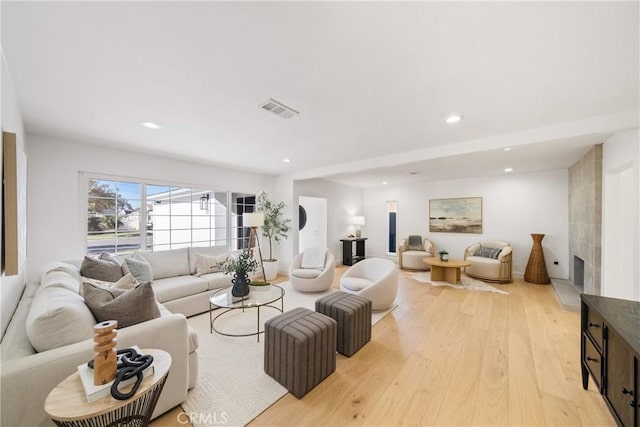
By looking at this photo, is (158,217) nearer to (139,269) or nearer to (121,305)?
(139,269)

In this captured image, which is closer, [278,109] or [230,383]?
[230,383]

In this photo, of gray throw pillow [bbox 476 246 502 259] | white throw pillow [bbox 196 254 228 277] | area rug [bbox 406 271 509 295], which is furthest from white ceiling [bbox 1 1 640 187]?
gray throw pillow [bbox 476 246 502 259]

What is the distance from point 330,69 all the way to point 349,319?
223 centimetres

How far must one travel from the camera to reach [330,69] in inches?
65.0

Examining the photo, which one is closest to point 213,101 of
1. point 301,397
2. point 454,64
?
point 454,64

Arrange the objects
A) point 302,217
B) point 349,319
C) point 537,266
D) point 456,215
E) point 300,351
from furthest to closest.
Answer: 1. point 302,217
2. point 456,215
3. point 537,266
4. point 349,319
5. point 300,351

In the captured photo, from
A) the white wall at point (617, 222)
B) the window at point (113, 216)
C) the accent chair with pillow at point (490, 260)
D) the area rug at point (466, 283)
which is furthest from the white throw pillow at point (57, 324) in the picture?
the accent chair with pillow at point (490, 260)

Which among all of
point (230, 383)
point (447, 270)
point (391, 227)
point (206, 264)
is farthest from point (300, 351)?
point (391, 227)

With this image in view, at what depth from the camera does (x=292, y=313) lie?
7.50 feet

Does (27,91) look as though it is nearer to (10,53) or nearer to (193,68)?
(10,53)

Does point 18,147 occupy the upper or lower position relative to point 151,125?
lower

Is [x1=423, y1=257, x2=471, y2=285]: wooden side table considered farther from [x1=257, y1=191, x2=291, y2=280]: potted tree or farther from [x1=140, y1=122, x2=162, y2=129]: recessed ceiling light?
[x1=140, y1=122, x2=162, y2=129]: recessed ceiling light

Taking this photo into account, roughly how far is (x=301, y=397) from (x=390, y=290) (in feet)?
6.52

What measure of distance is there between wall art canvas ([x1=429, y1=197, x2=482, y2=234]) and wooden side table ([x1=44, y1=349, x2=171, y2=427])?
6.55 meters
